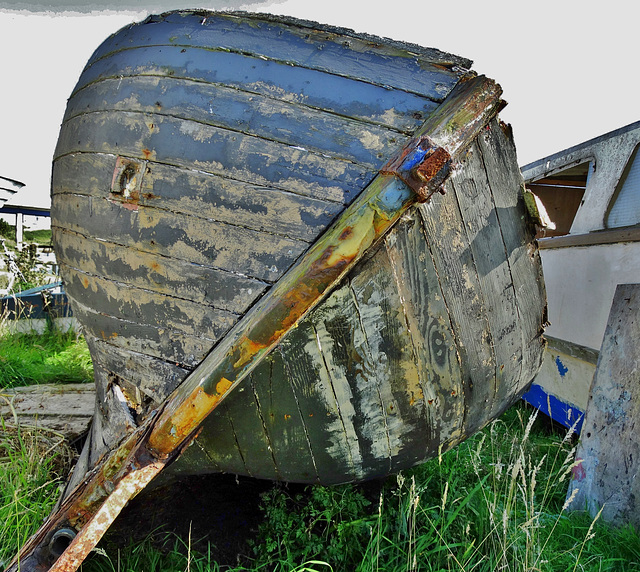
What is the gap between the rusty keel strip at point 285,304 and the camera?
1257 millimetres

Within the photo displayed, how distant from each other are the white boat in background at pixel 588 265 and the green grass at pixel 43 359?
4.10 m

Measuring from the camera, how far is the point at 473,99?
4.34 ft

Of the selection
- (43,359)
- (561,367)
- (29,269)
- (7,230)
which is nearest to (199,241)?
(561,367)

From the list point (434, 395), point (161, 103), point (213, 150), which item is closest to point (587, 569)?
point (434, 395)

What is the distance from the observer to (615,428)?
Answer: 2398 mm

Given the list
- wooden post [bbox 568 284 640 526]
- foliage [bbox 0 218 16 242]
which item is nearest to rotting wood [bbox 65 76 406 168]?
wooden post [bbox 568 284 640 526]

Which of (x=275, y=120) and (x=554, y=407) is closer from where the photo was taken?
(x=275, y=120)

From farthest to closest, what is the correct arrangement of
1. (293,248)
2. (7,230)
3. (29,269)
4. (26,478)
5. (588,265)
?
(7,230)
(29,269)
(588,265)
(26,478)
(293,248)

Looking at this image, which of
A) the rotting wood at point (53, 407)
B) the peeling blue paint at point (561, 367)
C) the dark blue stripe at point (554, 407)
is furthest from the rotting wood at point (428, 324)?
the rotting wood at point (53, 407)

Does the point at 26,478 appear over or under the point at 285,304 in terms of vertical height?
under

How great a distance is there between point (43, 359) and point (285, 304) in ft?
14.7

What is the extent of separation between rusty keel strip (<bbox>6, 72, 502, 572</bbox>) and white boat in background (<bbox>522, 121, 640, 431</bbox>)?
6.36 feet

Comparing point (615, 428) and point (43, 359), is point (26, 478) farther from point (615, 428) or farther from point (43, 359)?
point (615, 428)

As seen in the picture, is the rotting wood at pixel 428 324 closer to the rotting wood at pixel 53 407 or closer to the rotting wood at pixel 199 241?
the rotting wood at pixel 199 241
